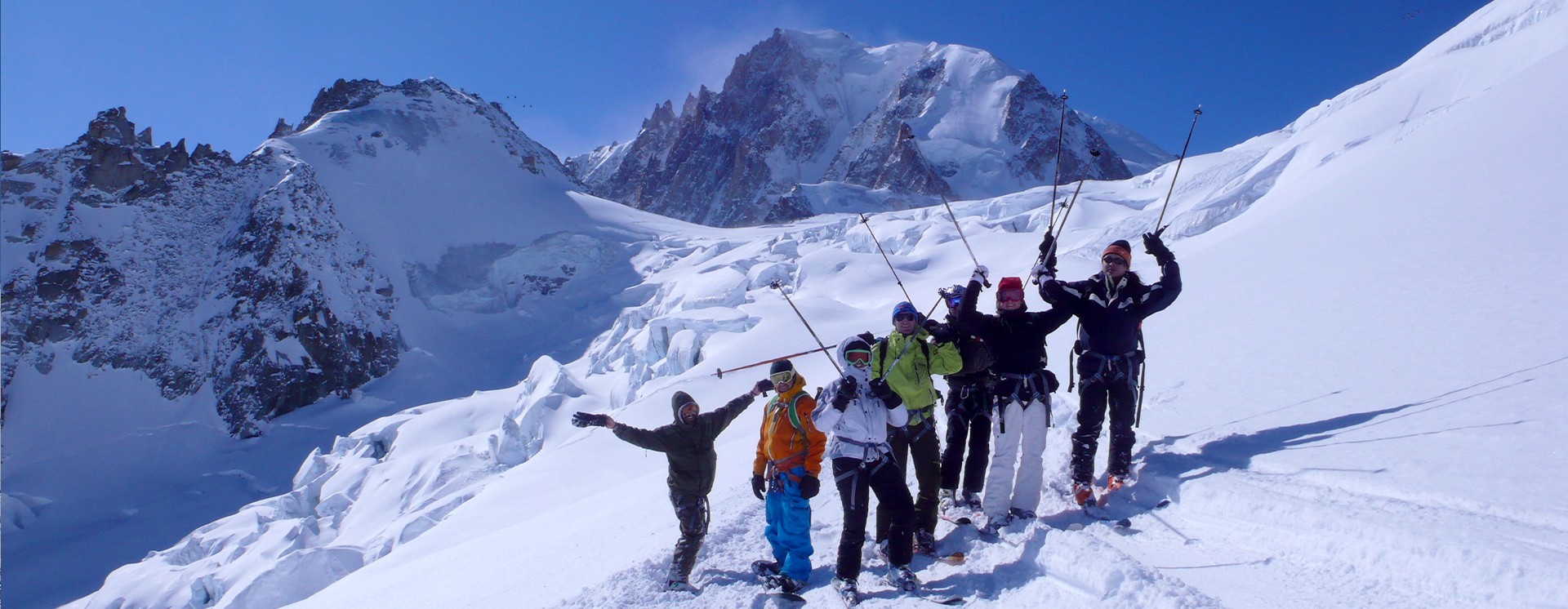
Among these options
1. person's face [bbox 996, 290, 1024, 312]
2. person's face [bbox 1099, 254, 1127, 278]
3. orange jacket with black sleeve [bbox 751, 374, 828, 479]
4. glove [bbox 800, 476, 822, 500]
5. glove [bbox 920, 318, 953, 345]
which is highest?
person's face [bbox 1099, 254, 1127, 278]

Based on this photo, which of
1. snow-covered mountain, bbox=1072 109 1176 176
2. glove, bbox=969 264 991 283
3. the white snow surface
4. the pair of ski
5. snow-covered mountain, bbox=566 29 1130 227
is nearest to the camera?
the white snow surface

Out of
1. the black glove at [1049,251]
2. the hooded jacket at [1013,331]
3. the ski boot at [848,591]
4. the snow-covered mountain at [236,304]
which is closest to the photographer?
the ski boot at [848,591]

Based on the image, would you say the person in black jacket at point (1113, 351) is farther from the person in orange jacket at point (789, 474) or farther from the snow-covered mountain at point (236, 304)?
the snow-covered mountain at point (236, 304)

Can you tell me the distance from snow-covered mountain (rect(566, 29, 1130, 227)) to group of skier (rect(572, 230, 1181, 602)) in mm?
81818

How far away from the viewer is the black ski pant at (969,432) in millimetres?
4836

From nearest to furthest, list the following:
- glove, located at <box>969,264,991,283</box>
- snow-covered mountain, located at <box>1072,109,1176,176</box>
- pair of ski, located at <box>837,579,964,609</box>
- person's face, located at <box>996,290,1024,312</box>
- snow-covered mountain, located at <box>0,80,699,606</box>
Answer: pair of ski, located at <box>837,579,964,609</box> < person's face, located at <box>996,290,1024,312</box> < glove, located at <box>969,264,991,283</box> < snow-covered mountain, located at <box>0,80,699,606</box> < snow-covered mountain, located at <box>1072,109,1176,176</box>

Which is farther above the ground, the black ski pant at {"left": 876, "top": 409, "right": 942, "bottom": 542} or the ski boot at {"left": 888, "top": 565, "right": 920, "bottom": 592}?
the black ski pant at {"left": 876, "top": 409, "right": 942, "bottom": 542}

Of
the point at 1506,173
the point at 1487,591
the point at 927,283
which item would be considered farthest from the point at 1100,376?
the point at 927,283

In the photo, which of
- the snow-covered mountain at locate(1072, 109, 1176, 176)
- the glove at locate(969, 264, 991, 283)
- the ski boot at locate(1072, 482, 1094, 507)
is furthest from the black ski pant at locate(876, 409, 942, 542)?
the snow-covered mountain at locate(1072, 109, 1176, 176)

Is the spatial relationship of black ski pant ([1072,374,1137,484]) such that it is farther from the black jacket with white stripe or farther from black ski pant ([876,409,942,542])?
black ski pant ([876,409,942,542])

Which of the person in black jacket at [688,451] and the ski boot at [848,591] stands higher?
the person in black jacket at [688,451]

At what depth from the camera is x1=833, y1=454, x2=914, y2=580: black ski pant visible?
4055 millimetres

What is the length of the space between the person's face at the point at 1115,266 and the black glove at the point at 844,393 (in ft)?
5.90

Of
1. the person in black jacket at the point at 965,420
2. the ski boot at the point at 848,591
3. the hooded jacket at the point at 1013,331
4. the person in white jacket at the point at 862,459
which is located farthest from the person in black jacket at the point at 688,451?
the hooded jacket at the point at 1013,331
